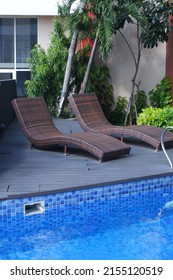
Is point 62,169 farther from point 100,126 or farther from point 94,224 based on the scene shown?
point 100,126

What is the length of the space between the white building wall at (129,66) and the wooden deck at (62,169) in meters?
4.87

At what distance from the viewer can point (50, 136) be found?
8297 millimetres

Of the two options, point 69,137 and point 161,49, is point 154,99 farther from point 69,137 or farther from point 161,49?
point 69,137

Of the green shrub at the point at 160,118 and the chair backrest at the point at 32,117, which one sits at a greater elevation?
the chair backrest at the point at 32,117

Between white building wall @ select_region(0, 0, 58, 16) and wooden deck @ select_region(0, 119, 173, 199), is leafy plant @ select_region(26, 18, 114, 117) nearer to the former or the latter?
white building wall @ select_region(0, 0, 58, 16)

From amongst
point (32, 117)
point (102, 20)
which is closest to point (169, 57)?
point (102, 20)

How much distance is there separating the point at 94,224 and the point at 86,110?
3776 mm

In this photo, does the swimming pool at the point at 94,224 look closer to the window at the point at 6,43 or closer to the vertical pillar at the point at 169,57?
the vertical pillar at the point at 169,57

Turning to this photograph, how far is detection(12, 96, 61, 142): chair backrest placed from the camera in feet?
27.7

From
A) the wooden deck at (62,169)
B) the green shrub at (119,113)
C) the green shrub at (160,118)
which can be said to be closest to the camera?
the wooden deck at (62,169)

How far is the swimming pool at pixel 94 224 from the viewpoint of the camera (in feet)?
17.6

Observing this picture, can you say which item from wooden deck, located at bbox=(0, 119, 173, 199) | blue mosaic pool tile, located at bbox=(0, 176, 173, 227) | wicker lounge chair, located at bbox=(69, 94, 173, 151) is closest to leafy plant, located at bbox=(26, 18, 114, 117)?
wicker lounge chair, located at bbox=(69, 94, 173, 151)

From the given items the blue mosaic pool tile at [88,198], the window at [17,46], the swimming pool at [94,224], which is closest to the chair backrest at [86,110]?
the blue mosaic pool tile at [88,198]
